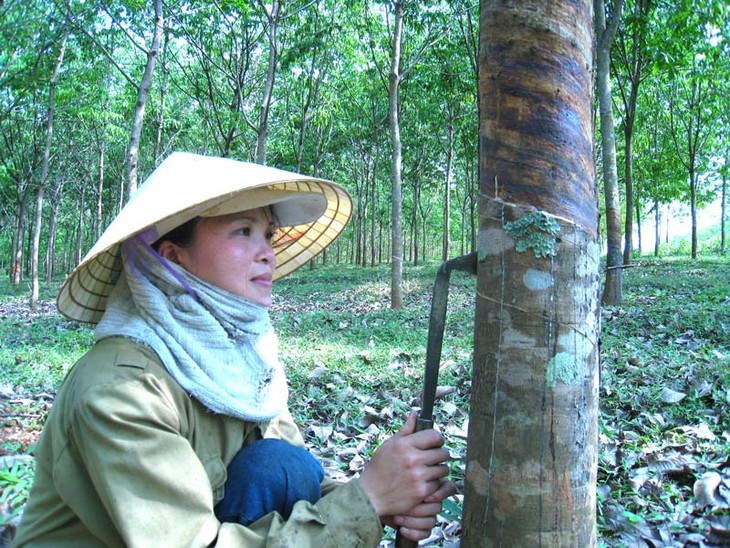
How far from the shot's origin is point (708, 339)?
17.9 ft

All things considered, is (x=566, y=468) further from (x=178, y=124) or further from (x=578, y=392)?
(x=178, y=124)

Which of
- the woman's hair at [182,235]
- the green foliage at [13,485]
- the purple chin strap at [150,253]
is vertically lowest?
the green foliage at [13,485]

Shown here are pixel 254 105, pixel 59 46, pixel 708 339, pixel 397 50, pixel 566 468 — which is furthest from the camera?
pixel 254 105

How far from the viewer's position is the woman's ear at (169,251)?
5.41ft

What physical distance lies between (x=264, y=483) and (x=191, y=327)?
18.8 inches

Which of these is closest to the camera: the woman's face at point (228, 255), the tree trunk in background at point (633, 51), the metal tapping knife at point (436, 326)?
the metal tapping knife at point (436, 326)

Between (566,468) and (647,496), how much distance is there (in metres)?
1.62

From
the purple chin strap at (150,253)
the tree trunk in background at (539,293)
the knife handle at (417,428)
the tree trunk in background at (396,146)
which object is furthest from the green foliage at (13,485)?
the tree trunk in background at (396,146)

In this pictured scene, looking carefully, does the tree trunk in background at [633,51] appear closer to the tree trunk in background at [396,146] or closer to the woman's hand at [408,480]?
the tree trunk in background at [396,146]

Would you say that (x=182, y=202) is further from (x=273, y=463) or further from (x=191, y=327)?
(x=273, y=463)

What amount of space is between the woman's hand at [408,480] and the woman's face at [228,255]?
0.60m

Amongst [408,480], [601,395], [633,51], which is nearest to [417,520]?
[408,480]

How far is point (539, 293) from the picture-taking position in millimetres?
1215

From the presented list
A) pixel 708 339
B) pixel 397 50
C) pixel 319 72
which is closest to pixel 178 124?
pixel 319 72
